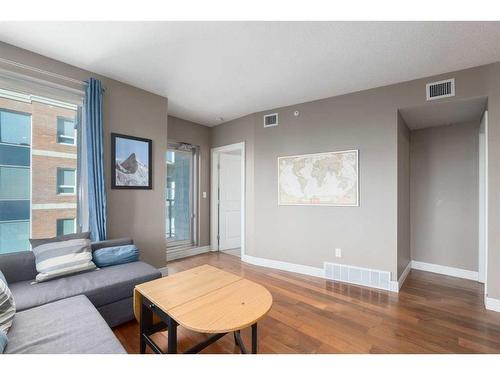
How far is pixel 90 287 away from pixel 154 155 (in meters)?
1.88

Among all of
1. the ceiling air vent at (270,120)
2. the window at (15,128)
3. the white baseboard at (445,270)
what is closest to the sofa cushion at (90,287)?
the window at (15,128)

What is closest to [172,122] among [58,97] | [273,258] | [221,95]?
[221,95]

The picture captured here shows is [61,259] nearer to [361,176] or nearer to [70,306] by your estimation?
[70,306]

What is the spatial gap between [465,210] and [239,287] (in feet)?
11.9

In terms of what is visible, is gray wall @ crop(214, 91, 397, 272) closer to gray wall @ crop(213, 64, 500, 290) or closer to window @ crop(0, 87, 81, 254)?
gray wall @ crop(213, 64, 500, 290)

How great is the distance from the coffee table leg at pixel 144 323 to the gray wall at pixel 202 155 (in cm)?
285

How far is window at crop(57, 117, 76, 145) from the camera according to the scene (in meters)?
2.54

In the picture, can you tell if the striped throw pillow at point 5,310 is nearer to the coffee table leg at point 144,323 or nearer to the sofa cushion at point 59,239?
the coffee table leg at point 144,323

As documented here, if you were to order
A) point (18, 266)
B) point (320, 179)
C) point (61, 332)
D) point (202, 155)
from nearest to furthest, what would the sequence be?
point (61, 332) → point (18, 266) → point (320, 179) → point (202, 155)

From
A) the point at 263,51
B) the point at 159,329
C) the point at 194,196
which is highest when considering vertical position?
the point at 263,51

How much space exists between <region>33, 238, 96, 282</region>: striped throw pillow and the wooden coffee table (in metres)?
0.84

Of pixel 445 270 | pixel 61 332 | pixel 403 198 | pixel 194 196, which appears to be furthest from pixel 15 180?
pixel 445 270

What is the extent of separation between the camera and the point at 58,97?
2.44 meters

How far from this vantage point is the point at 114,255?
2387mm
